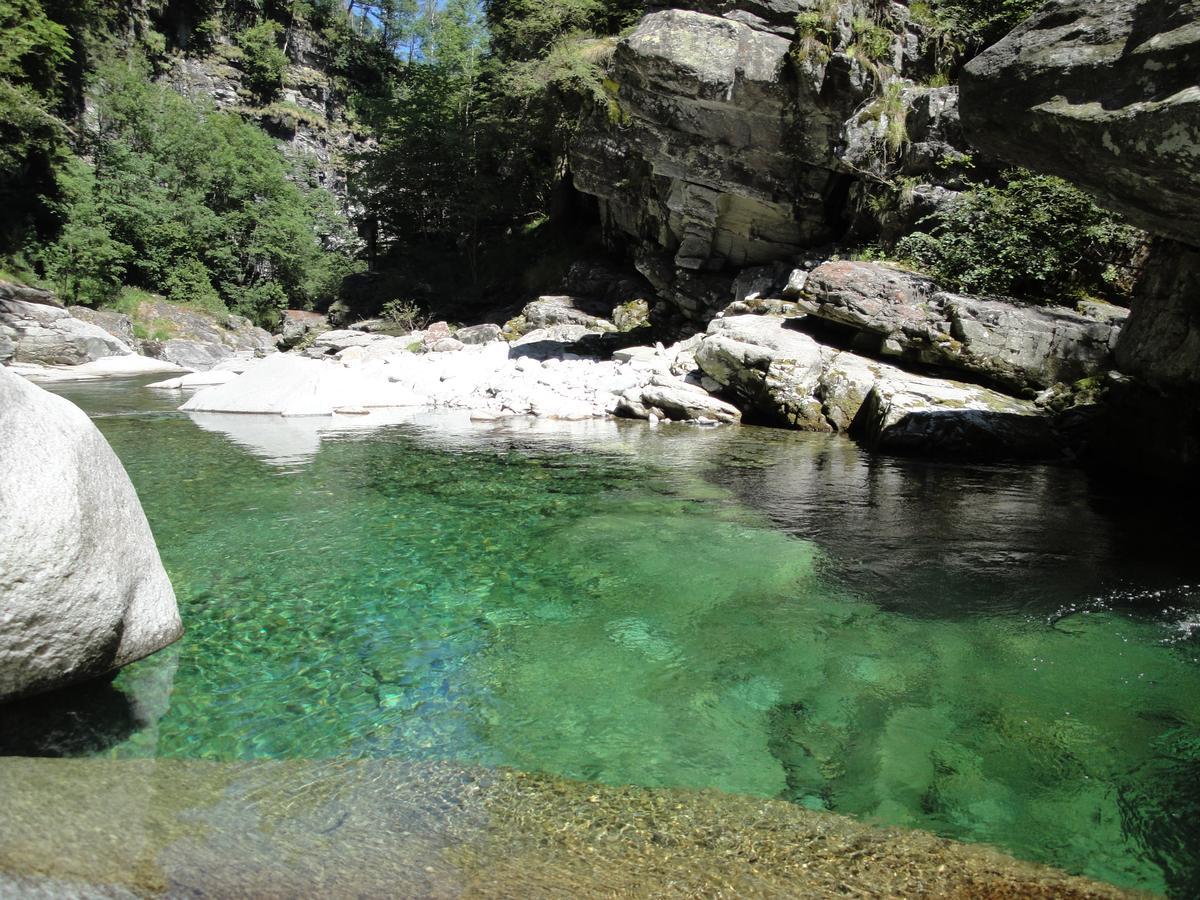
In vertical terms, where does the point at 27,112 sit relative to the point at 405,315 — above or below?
above

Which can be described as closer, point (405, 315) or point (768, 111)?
point (768, 111)

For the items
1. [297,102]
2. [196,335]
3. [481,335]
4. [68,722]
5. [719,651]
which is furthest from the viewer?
[297,102]

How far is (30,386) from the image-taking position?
3705mm

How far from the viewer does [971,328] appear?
518 inches

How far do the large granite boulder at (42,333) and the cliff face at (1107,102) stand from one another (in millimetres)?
27538

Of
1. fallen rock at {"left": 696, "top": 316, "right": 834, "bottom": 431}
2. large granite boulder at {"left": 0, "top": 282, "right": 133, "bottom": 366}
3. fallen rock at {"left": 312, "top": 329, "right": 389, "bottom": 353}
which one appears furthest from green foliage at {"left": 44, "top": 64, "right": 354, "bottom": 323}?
fallen rock at {"left": 696, "top": 316, "right": 834, "bottom": 431}

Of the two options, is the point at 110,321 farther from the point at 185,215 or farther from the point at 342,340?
the point at 185,215

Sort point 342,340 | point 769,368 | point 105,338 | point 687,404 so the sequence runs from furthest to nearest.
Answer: point 342,340 → point 105,338 → point 687,404 → point 769,368

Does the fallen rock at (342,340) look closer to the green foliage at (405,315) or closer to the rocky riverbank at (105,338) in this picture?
the green foliage at (405,315)

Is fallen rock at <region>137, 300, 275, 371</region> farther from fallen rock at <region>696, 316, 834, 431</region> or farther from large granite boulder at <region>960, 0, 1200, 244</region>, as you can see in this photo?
large granite boulder at <region>960, 0, 1200, 244</region>

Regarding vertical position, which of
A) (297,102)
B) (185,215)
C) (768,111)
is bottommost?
(185,215)

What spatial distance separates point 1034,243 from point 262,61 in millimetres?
54326

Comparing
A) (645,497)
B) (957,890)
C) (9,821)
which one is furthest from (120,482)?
(645,497)

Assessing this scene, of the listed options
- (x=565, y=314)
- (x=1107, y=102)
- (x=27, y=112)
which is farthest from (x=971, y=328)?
(x=27, y=112)
